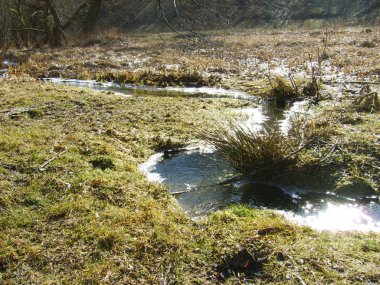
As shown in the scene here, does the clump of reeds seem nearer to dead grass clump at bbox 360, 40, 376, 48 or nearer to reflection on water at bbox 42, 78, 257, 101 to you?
reflection on water at bbox 42, 78, 257, 101

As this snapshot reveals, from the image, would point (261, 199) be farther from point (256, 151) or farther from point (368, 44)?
point (368, 44)

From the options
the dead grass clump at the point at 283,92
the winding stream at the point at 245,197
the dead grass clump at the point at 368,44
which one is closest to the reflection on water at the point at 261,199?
the winding stream at the point at 245,197

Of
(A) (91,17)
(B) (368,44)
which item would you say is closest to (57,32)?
(A) (91,17)

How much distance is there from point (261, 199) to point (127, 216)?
176 cm

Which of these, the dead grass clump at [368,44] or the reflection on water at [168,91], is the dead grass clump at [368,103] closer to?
the reflection on water at [168,91]

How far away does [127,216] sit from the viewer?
4.23 meters

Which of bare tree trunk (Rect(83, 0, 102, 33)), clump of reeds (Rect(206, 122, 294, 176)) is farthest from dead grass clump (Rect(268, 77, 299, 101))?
bare tree trunk (Rect(83, 0, 102, 33))

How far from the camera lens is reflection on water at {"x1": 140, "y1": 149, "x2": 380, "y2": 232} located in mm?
4641

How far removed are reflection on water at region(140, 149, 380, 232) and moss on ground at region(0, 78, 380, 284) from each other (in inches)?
11.5

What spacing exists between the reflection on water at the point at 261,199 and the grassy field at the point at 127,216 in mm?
297

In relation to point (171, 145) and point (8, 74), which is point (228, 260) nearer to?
point (171, 145)

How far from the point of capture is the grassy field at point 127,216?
11.5 ft

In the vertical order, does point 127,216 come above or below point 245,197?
above

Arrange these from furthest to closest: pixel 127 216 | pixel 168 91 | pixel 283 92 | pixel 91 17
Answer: pixel 91 17 → pixel 168 91 → pixel 283 92 → pixel 127 216
